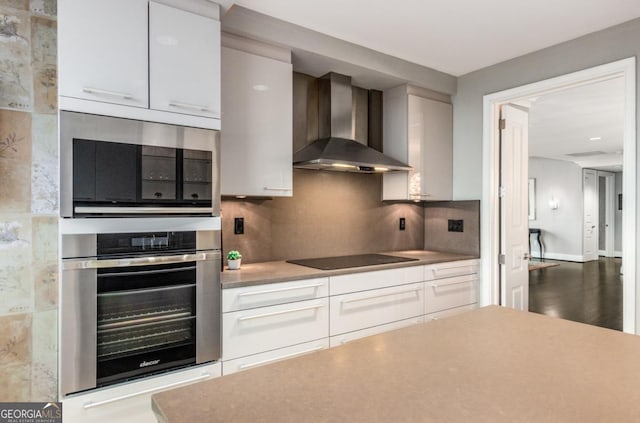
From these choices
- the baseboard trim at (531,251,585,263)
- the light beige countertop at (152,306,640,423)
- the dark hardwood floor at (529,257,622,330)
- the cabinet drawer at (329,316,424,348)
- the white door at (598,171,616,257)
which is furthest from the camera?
the white door at (598,171,616,257)

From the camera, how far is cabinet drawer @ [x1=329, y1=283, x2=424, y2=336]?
96.7 inches

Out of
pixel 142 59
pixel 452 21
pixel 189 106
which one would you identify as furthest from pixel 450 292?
pixel 142 59

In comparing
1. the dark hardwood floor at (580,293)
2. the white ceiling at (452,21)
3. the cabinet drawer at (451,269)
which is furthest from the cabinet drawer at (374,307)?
the dark hardwood floor at (580,293)

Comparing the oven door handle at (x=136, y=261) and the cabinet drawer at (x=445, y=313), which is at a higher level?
the oven door handle at (x=136, y=261)

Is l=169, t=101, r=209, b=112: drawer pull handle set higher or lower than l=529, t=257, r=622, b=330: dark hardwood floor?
higher

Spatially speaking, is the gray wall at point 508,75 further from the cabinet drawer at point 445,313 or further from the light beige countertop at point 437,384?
the light beige countertop at point 437,384

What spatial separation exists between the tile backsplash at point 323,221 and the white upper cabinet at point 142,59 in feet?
2.97

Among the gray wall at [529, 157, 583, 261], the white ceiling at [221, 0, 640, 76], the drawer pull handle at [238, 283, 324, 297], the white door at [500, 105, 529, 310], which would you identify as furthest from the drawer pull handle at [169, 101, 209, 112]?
the gray wall at [529, 157, 583, 261]

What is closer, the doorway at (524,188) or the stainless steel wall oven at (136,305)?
the stainless steel wall oven at (136,305)

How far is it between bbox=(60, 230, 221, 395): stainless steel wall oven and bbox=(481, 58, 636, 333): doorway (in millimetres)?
2368

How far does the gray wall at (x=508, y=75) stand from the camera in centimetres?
252

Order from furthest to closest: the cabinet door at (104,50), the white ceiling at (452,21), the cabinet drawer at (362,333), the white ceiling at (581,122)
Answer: the white ceiling at (581,122), the cabinet drawer at (362,333), the white ceiling at (452,21), the cabinet door at (104,50)

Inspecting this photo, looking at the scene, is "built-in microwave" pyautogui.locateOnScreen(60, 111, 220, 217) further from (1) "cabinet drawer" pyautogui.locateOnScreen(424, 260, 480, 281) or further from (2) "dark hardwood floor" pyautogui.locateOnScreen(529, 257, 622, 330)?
(2) "dark hardwood floor" pyautogui.locateOnScreen(529, 257, 622, 330)

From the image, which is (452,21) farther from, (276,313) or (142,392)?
(142,392)
